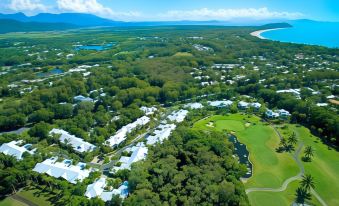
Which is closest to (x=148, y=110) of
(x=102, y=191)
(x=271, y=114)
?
(x=271, y=114)

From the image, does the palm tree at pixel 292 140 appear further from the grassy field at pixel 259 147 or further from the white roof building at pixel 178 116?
the white roof building at pixel 178 116

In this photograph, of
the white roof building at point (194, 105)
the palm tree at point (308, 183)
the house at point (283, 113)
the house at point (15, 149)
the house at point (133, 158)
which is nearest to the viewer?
the palm tree at point (308, 183)

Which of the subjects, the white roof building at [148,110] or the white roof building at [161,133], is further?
the white roof building at [148,110]

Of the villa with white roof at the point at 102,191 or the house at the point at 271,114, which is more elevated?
the house at the point at 271,114

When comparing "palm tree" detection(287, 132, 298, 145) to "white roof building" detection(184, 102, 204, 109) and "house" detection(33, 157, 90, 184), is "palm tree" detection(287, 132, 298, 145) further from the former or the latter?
"house" detection(33, 157, 90, 184)

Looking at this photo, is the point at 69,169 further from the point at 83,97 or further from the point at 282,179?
the point at 83,97

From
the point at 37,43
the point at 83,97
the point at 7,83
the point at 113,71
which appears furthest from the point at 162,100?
the point at 37,43

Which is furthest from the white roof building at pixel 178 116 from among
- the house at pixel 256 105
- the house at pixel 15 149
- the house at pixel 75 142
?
the house at pixel 15 149

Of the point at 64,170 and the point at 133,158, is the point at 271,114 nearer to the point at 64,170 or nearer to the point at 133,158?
the point at 133,158
